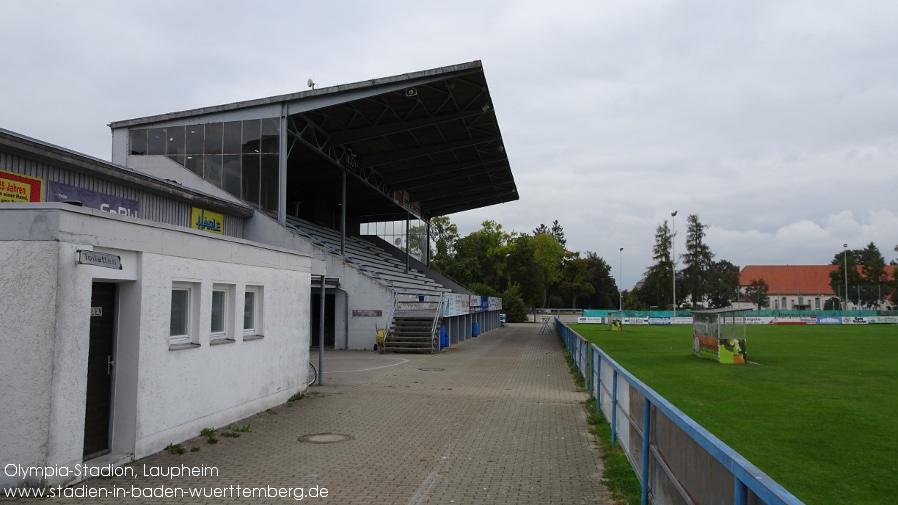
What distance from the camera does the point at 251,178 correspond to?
Result: 27.3m

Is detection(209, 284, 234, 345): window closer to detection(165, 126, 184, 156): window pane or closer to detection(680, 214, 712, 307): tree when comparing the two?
detection(165, 126, 184, 156): window pane

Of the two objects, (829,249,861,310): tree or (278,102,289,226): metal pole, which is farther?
Answer: (829,249,861,310): tree

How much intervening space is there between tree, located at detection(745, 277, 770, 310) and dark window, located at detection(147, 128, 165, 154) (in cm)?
11150

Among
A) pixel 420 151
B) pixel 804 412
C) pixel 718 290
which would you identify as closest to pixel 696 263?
pixel 718 290

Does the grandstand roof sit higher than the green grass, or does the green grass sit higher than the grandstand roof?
the grandstand roof

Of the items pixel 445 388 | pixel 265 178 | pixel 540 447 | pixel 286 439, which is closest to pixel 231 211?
pixel 265 178

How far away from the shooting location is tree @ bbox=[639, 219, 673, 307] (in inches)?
3679

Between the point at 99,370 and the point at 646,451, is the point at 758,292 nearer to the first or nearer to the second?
the point at 646,451

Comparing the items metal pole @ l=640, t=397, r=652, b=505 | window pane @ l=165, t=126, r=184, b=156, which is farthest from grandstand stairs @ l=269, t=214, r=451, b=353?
metal pole @ l=640, t=397, r=652, b=505

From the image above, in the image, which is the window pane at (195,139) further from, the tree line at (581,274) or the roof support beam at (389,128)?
the tree line at (581,274)

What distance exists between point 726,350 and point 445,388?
12851 millimetres

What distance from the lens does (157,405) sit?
7.89m

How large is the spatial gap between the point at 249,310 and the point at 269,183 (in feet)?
57.5

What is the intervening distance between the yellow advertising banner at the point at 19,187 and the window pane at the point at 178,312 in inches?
353
